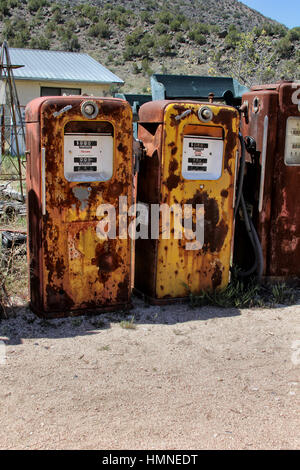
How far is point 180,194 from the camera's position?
4.48m

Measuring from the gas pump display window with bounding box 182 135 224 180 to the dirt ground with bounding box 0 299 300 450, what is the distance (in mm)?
1174

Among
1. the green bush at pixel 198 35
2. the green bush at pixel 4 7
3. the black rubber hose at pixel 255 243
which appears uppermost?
the green bush at pixel 4 7

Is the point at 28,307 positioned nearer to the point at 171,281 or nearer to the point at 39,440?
the point at 171,281

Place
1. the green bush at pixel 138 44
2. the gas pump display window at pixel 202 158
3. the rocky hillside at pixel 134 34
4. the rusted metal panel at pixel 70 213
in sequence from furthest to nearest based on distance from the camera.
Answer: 1. the green bush at pixel 138 44
2. the rocky hillside at pixel 134 34
3. the gas pump display window at pixel 202 158
4. the rusted metal panel at pixel 70 213

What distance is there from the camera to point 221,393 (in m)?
3.24

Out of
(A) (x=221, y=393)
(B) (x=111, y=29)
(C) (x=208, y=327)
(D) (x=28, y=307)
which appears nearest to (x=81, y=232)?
(D) (x=28, y=307)

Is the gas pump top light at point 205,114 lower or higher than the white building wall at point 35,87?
lower

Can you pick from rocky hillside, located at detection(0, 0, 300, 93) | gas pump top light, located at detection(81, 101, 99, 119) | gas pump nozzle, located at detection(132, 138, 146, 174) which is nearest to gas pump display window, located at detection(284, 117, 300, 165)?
gas pump nozzle, located at detection(132, 138, 146, 174)

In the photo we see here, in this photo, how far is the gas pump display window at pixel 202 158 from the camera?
4469 mm

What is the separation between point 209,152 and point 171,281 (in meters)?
1.17

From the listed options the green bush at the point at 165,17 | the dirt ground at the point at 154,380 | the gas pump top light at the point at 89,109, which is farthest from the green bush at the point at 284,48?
the dirt ground at the point at 154,380

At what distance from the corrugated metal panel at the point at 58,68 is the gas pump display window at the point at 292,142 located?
16490 millimetres

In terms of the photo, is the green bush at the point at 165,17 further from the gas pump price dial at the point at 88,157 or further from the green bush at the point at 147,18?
the gas pump price dial at the point at 88,157

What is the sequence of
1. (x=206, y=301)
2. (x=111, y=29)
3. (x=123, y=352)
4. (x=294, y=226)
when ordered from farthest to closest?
(x=111, y=29)
(x=294, y=226)
(x=206, y=301)
(x=123, y=352)
